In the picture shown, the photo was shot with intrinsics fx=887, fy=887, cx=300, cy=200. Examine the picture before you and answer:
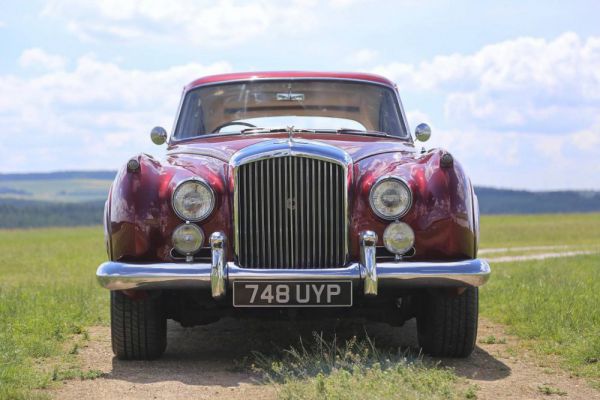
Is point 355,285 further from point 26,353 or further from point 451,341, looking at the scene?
point 26,353

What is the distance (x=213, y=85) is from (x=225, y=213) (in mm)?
2332

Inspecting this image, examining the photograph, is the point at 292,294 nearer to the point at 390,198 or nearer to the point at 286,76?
the point at 390,198

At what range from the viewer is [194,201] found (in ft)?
18.0

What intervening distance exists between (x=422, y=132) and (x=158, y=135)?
2.17 m

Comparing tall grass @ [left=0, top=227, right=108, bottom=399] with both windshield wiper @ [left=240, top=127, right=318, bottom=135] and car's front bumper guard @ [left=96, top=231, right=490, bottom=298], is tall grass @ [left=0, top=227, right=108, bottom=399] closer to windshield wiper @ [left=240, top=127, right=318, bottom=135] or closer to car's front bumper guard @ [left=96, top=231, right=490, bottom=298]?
car's front bumper guard @ [left=96, top=231, right=490, bottom=298]

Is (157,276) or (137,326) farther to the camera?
(137,326)

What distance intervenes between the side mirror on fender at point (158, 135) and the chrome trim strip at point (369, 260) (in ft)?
8.30

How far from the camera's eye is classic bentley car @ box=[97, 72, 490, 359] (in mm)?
5309

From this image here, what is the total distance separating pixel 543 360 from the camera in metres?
6.08

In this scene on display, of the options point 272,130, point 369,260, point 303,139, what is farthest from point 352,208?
point 272,130

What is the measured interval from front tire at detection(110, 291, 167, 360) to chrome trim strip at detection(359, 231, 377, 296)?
1412 millimetres

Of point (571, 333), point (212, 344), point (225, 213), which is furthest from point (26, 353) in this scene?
point (571, 333)

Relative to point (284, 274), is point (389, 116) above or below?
above

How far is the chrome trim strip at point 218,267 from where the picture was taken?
524 cm
